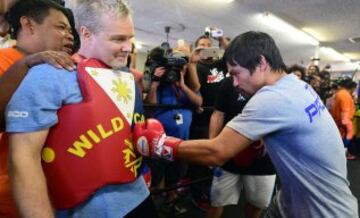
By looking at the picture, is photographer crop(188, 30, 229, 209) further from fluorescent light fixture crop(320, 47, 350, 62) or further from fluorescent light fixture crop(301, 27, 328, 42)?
fluorescent light fixture crop(320, 47, 350, 62)

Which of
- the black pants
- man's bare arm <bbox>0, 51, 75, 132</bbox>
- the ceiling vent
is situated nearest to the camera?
man's bare arm <bbox>0, 51, 75, 132</bbox>

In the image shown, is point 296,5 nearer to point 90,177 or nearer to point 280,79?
point 280,79

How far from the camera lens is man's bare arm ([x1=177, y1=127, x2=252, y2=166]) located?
124 cm

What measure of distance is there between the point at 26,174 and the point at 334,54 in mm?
12023

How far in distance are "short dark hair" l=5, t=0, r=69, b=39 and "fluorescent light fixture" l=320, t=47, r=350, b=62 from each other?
988cm

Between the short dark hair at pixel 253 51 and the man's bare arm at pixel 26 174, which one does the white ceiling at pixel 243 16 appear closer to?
the short dark hair at pixel 253 51

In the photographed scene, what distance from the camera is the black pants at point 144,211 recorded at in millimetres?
1029

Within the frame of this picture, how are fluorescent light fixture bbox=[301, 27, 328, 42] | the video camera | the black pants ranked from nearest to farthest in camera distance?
the black pants
the video camera
fluorescent light fixture bbox=[301, 27, 328, 42]

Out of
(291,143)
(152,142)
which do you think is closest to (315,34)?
(291,143)

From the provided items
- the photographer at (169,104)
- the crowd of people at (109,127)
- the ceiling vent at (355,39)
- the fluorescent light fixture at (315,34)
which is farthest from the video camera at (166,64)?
the ceiling vent at (355,39)

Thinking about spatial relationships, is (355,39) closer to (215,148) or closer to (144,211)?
(215,148)

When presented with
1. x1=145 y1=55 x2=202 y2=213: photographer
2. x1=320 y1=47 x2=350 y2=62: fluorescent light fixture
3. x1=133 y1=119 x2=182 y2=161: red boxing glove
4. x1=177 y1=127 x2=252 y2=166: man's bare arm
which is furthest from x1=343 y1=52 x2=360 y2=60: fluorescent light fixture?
x1=133 y1=119 x2=182 y2=161: red boxing glove

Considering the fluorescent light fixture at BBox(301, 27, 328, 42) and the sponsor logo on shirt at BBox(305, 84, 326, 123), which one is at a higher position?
the fluorescent light fixture at BBox(301, 27, 328, 42)

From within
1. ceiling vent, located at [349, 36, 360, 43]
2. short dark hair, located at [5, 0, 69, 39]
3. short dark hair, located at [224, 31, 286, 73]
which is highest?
ceiling vent, located at [349, 36, 360, 43]
